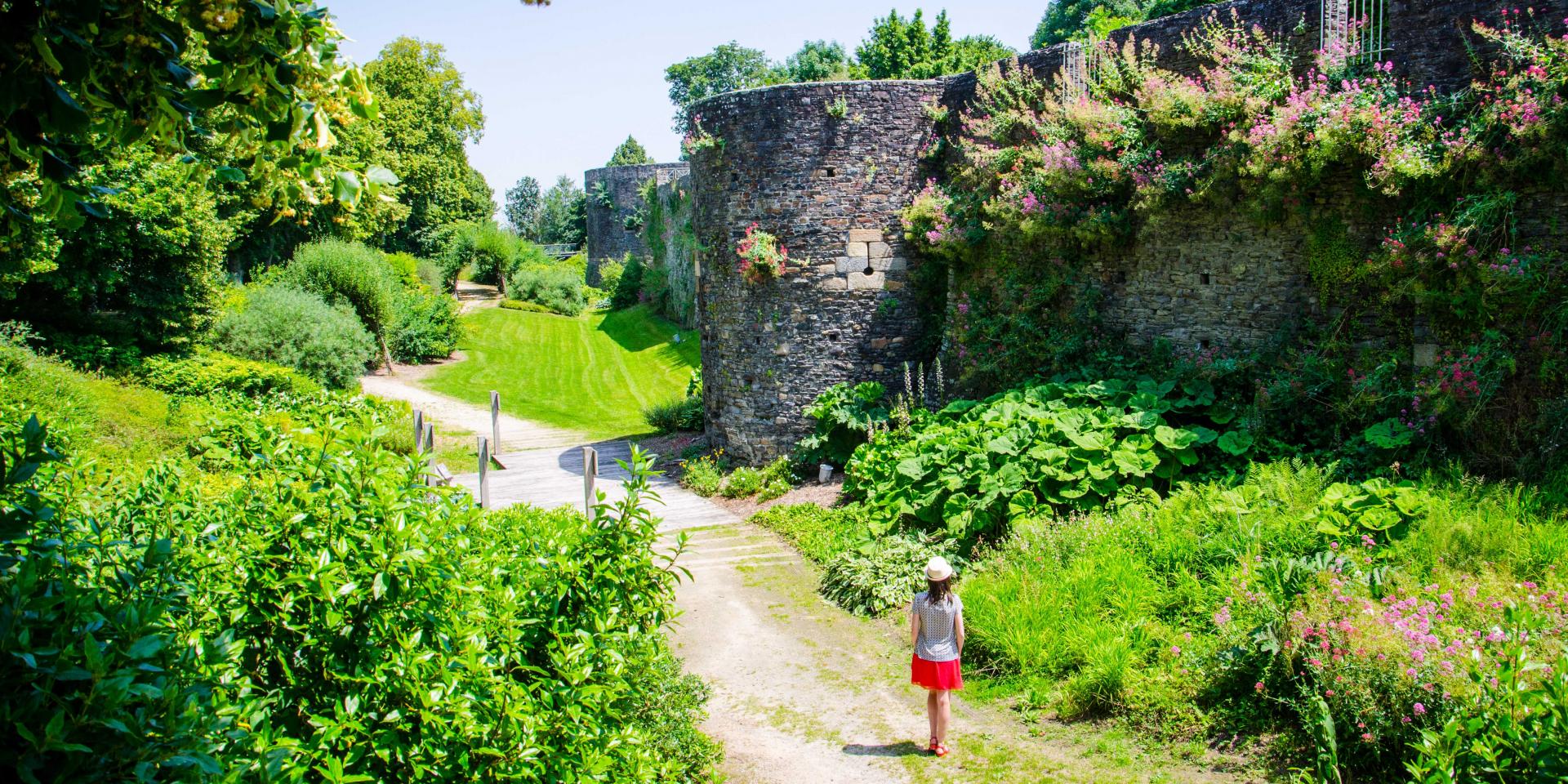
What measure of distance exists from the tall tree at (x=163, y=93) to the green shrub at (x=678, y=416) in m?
12.7

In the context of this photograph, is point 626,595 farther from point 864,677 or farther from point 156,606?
point 864,677

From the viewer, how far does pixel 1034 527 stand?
7922 mm

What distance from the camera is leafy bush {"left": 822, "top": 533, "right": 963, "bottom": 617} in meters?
8.32

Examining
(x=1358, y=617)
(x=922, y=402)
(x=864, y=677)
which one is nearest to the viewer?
(x=1358, y=617)

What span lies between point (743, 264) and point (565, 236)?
2044 inches

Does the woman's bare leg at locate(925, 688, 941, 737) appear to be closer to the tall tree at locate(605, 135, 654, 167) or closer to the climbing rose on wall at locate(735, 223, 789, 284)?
the climbing rose on wall at locate(735, 223, 789, 284)

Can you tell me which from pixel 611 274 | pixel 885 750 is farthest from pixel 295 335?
pixel 611 274

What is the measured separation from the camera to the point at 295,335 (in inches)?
810

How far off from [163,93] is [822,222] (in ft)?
30.7

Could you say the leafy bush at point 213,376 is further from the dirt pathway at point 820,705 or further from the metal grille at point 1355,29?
the metal grille at point 1355,29

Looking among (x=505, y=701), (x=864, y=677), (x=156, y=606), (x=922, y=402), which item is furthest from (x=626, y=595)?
(x=922, y=402)

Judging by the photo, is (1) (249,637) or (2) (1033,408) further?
(2) (1033,408)

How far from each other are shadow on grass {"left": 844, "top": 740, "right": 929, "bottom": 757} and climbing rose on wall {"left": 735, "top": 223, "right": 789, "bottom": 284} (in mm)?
7573

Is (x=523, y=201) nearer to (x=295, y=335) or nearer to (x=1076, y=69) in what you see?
(x=295, y=335)
